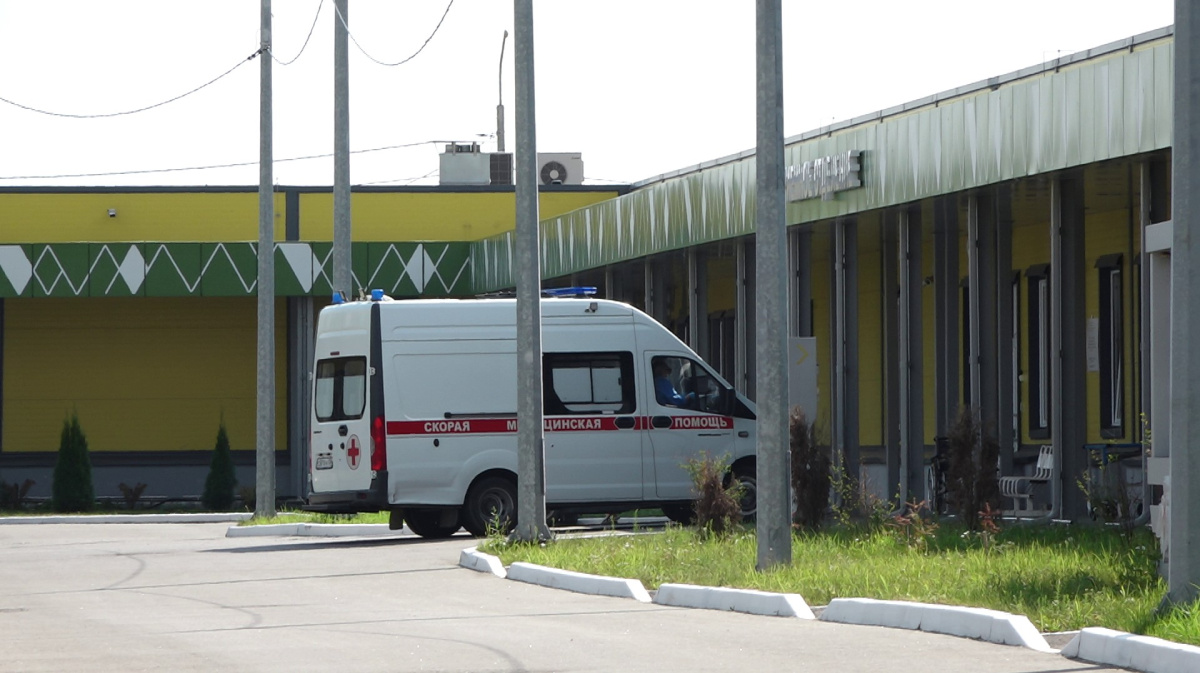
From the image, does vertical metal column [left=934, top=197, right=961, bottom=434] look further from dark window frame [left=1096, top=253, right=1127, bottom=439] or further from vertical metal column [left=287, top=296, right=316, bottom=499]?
vertical metal column [left=287, top=296, right=316, bottom=499]

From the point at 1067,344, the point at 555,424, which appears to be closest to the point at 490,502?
the point at 555,424

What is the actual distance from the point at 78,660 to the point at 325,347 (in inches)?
457

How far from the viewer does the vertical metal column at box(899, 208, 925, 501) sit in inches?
877

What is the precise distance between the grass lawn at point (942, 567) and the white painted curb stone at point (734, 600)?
1.23ft

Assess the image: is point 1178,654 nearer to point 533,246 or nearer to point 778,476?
point 778,476

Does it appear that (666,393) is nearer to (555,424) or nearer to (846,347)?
(555,424)

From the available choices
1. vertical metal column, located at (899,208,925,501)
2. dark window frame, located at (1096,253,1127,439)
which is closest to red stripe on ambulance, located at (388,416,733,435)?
vertical metal column, located at (899,208,925,501)

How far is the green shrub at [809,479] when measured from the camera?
18.2 meters

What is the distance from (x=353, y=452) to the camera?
2141 centimetres

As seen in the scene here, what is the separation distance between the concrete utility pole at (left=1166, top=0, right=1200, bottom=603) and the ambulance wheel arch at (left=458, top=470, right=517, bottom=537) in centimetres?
1183

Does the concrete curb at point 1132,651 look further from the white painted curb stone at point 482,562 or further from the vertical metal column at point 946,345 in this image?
the vertical metal column at point 946,345

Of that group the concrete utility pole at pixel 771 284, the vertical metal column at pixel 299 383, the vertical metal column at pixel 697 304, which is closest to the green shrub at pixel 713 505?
the concrete utility pole at pixel 771 284

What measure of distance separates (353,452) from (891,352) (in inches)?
351

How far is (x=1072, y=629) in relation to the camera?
10.8 m
